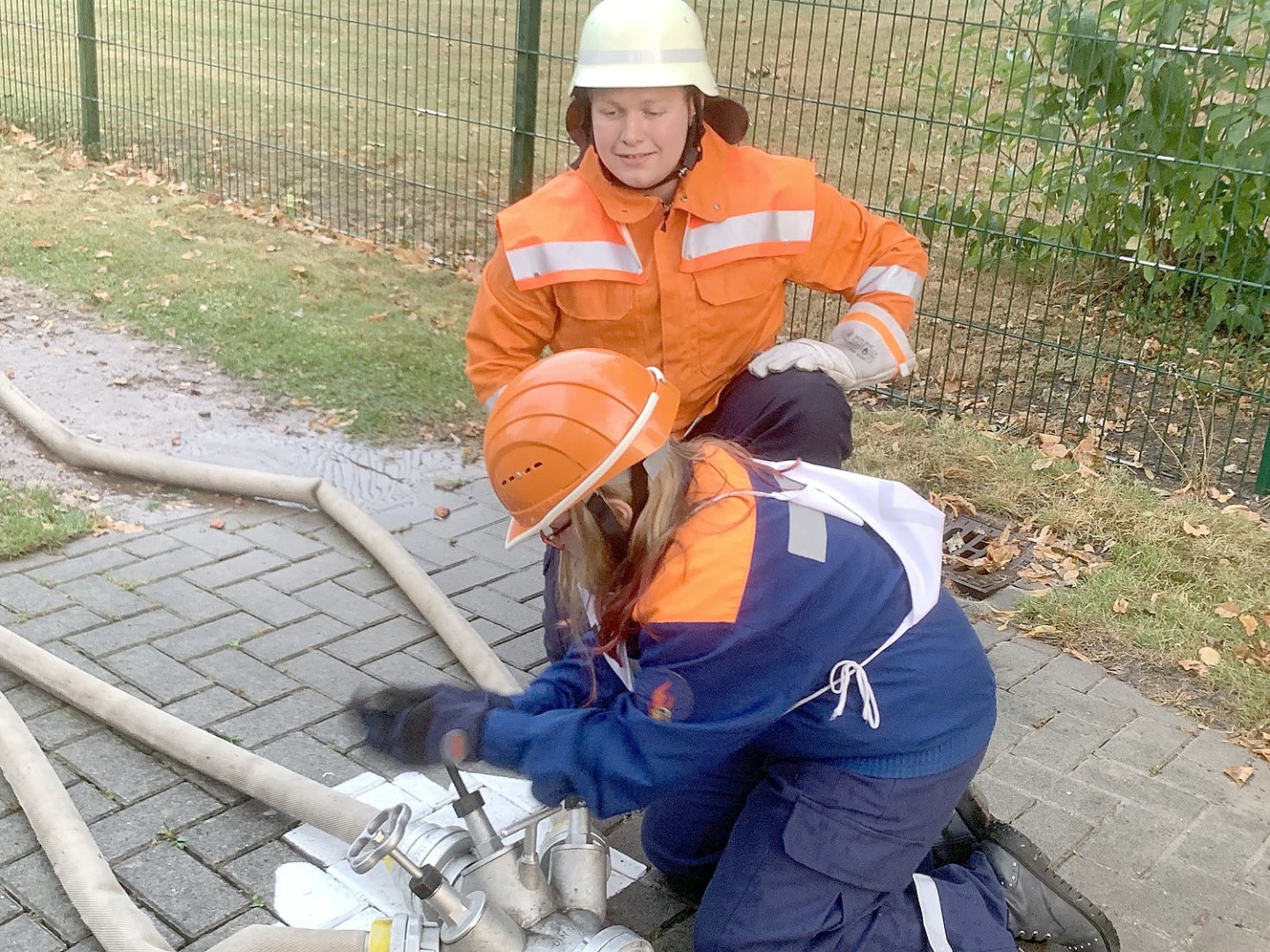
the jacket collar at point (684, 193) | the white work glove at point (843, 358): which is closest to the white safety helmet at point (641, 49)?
the jacket collar at point (684, 193)

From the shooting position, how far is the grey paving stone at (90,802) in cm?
302

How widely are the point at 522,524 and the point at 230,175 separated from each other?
23.8 ft

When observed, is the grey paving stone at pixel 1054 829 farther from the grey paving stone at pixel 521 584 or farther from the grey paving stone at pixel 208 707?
the grey paving stone at pixel 208 707

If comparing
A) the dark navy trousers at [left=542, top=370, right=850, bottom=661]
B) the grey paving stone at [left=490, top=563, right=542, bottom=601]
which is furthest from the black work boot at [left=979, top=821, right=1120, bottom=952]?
the grey paving stone at [left=490, top=563, right=542, bottom=601]

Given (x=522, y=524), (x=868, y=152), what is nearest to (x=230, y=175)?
(x=868, y=152)

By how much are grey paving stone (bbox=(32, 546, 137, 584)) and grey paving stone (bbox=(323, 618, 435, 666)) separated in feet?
2.75

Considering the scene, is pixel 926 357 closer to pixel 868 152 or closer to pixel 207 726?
pixel 868 152

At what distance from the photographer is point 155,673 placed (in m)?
3.57

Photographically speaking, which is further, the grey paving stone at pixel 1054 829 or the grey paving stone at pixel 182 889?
the grey paving stone at pixel 1054 829

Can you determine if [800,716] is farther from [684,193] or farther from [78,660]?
[78,660]

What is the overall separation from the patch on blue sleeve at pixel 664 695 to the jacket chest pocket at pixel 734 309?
1384 mm

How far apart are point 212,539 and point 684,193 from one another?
6.60 ft

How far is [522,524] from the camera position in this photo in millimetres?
2281

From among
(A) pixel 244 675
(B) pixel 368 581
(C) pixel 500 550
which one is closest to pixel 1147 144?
(C) pixel 500 550
